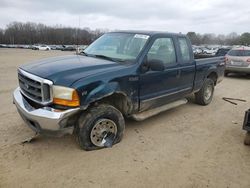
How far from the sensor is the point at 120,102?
423 centimetres

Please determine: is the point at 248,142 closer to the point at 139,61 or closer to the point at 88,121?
the point at 139,61

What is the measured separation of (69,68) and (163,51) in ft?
6.70

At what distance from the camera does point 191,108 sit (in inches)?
251

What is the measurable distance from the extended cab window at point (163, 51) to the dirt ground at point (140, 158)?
1366 mm

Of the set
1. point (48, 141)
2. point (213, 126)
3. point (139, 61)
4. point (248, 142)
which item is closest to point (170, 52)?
point (139, 61)

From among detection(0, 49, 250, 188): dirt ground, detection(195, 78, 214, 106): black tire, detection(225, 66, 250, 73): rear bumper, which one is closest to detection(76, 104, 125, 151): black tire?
detection(0, 49, 250, 188): dirt ground

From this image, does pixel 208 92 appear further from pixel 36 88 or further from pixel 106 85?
pixel 36 88

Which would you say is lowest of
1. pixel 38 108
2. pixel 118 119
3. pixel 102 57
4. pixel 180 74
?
pixel 118 119

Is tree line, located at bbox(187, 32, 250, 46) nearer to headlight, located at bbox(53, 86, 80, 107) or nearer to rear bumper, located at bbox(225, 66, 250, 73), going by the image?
rear bumper, located at bbox(225, 66, 250, 73)

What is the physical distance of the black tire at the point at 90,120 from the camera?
3637 millimetres

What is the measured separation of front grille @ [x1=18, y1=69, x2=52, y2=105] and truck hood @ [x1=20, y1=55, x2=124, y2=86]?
0.08 m

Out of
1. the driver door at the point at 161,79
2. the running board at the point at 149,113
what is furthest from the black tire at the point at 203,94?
the driver door at the point at 161,79

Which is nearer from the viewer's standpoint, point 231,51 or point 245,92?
point 245,92

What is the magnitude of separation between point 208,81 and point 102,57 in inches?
132
